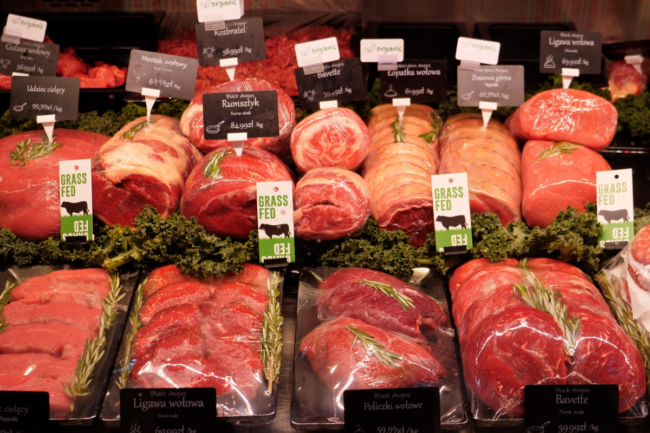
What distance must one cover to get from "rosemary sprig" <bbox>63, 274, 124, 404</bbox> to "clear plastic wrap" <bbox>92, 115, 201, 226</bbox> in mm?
400

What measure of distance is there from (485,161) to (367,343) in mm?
1420

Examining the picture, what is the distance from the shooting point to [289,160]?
144 inches

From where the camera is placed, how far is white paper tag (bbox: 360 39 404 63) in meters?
3.49

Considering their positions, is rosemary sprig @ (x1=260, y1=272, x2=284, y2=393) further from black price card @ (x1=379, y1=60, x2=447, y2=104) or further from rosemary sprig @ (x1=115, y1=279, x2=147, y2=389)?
black price card @ (x1=379, y1=60, x2=447, y2=104)

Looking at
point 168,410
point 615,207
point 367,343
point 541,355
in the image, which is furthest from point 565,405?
point 168,410

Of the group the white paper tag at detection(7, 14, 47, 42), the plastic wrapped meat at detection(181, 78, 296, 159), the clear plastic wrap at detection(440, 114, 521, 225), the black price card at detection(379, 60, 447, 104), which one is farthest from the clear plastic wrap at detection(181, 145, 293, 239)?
the white paper tag at detection(7, 14, 47, 42)

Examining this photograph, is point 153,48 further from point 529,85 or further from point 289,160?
point 529,85

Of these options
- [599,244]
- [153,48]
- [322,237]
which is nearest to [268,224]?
[322,237]

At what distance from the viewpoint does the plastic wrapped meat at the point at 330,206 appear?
309 centimetres

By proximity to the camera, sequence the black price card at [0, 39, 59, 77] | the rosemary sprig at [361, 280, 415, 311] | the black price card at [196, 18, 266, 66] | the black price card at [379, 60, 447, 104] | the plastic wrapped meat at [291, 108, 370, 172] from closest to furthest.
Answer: the rosemary sprig at [361, 280, 415, 311]
the plastic wrapped meat at [291, 108, 370, 172]
the black price card at [196, 18, 266, 66]
the black price card at [379, 60, 447, 104]
the black price card at [0, 39, 59, 77]

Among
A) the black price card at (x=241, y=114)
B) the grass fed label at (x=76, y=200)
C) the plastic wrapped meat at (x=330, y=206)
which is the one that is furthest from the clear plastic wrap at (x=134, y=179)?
the plastic wrapped meat at (x=330, y=206)

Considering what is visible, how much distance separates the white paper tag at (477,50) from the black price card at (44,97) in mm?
2282

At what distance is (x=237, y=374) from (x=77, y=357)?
2.43ft

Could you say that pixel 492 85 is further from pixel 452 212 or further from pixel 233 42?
pixel 233 42
